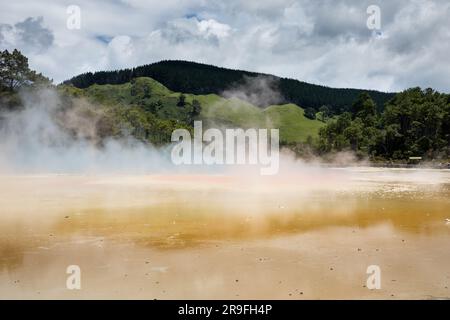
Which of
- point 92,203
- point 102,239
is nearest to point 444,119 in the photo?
point 92,203

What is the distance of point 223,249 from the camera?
1128 centimetres

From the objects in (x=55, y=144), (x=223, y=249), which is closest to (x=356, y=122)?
(x=55, y=144)

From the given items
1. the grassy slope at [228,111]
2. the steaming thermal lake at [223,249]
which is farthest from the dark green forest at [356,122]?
the grassy slope at [228,111]

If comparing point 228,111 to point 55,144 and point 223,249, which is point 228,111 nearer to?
point 55,144

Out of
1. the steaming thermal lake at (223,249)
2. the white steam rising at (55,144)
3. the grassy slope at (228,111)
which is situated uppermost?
the grassy slope at (228,111)

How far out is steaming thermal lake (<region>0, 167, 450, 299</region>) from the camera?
27.3 feet

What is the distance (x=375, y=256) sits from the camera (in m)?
10.7

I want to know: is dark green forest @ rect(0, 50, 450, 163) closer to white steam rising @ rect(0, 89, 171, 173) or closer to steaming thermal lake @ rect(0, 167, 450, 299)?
white steam rising @ rect(0, 89, 171, 173)

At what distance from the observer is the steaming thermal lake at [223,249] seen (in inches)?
327

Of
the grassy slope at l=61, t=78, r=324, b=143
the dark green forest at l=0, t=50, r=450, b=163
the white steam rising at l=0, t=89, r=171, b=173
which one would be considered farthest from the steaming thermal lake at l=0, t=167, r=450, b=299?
the grassy slope at l=61, t=78, r=324, b=143

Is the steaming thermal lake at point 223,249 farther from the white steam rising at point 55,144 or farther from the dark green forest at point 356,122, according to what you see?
the dark green forest at point 356,122

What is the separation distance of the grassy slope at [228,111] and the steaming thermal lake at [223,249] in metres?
135

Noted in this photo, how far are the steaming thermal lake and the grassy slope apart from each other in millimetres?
135146
